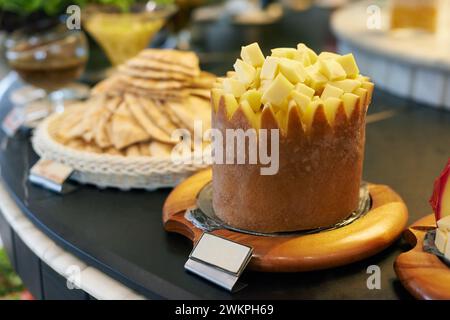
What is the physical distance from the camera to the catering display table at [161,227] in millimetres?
913

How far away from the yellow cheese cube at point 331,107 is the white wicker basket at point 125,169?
1.46ft

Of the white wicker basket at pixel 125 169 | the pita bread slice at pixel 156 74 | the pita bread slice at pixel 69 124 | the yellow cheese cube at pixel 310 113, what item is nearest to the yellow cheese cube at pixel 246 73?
the yellow cheese cube at pixel 310 113

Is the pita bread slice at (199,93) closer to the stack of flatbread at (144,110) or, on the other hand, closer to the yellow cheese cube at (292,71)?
the stack of flatbread at (144,110)

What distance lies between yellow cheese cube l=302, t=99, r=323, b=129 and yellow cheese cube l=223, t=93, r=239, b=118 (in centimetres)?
12

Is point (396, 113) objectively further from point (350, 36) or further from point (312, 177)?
point (312, 177)

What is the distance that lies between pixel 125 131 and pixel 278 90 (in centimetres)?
56

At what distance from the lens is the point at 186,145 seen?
1357 mm

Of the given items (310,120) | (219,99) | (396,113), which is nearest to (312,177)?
(310,120)

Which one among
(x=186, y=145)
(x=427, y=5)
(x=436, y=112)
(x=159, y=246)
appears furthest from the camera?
(x=427, y=5)

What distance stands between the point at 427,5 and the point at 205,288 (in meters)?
1.71

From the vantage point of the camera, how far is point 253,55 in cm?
99

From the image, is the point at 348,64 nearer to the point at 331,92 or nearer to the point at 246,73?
the point at 331,92

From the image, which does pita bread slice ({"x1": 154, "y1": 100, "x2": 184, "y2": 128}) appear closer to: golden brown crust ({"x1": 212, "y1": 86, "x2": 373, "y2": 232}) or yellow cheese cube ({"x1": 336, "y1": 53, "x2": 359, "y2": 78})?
golden brown crust ({"x1": 212, "y1": 86, "x2": 373, "y2": 232})
